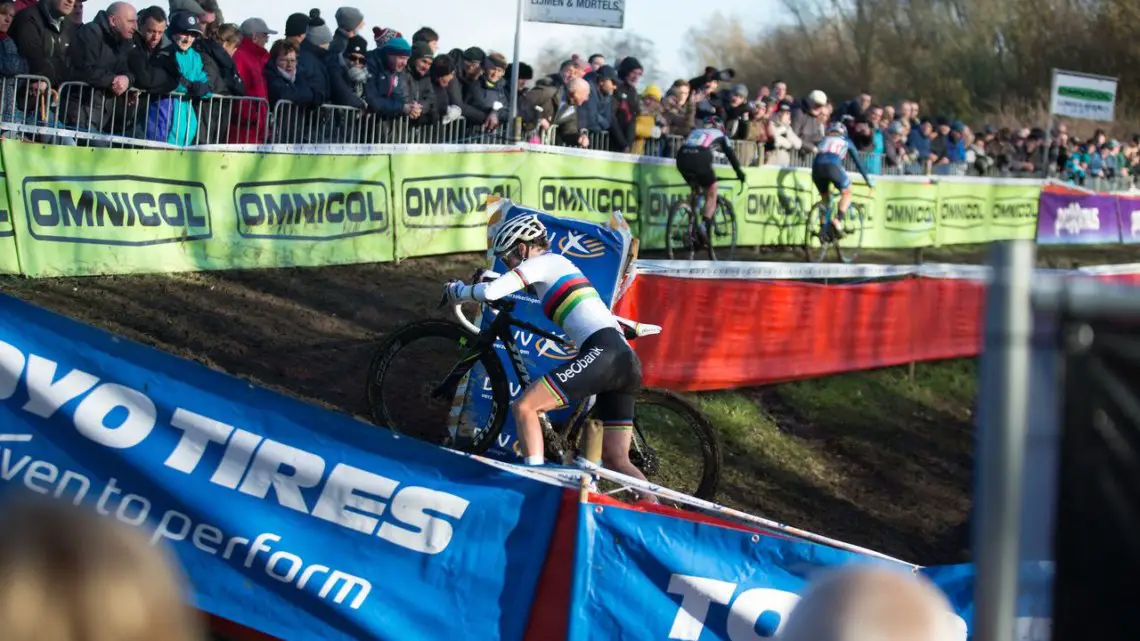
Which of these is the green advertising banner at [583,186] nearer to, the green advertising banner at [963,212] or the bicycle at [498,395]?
the bicycle at [498,395]

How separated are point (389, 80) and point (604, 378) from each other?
24.8ft

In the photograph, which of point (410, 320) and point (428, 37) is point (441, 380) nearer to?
point (410, 320)

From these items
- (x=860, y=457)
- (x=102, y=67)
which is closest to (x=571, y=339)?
(x=860, y=457)

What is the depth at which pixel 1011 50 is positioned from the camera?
66.4 meters

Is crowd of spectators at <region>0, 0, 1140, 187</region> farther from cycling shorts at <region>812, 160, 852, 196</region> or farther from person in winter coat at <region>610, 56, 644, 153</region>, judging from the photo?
cycling shorts at <region>812, 160, 852, 196</region>

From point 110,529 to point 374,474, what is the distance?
12.7ft

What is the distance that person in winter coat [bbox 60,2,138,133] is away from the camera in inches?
461

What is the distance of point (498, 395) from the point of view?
28.9 ft

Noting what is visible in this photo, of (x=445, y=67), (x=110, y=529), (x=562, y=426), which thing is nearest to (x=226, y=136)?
(x=445, y=67)

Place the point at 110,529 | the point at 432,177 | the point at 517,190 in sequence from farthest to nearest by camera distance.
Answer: the point at 517,190 → the point at 432,177 → the point at 110,529

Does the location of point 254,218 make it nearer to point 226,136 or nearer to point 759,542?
point 226,136

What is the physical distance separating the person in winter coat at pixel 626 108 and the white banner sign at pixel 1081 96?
14527 mm

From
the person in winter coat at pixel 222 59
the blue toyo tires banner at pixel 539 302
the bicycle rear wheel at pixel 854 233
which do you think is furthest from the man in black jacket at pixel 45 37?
the bicycle rear wheel at pixel 854 233

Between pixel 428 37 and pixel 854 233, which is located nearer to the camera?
pixel 428 37
